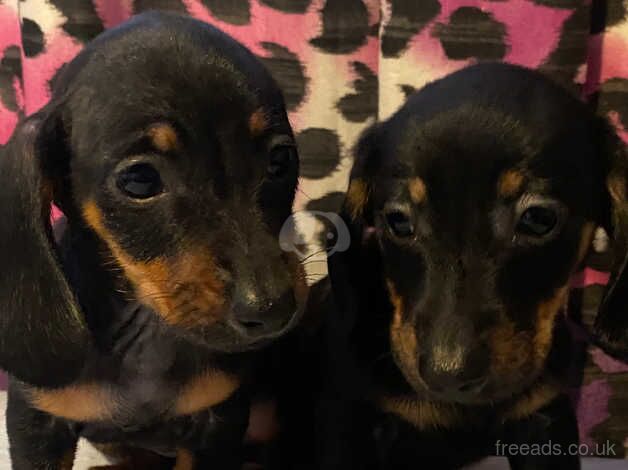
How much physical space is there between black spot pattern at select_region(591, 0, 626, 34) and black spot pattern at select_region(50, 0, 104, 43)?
1.33 meters

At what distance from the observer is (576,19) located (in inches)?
80.8

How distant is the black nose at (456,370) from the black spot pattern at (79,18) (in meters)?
1.37

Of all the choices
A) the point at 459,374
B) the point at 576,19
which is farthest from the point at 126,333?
the point at 576,19

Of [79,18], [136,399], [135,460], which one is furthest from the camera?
[79,18]

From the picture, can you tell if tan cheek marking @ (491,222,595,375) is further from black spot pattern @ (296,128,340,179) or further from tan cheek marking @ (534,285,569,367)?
black spot pattern @ (296,128,340,179)

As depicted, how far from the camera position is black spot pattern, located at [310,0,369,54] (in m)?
2.21

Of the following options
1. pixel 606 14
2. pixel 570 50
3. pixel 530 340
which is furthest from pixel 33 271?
pixel 606 14

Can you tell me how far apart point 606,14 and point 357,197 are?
0.90m

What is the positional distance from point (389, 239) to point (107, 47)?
2.14 ft

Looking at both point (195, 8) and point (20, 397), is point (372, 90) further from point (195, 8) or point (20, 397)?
point (20, 397)

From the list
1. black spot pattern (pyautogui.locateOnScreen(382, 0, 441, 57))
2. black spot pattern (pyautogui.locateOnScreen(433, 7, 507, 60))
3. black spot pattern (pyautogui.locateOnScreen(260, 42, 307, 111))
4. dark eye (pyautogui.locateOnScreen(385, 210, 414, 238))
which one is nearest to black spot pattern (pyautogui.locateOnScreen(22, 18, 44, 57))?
black spot pattern (pyautogui.locateOnScreen(260, 42, 307, 111))

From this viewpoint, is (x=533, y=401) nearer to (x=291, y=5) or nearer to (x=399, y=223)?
(x=399, y=223)

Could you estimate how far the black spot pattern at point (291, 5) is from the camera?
7.21ft

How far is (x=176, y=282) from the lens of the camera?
1390mm
